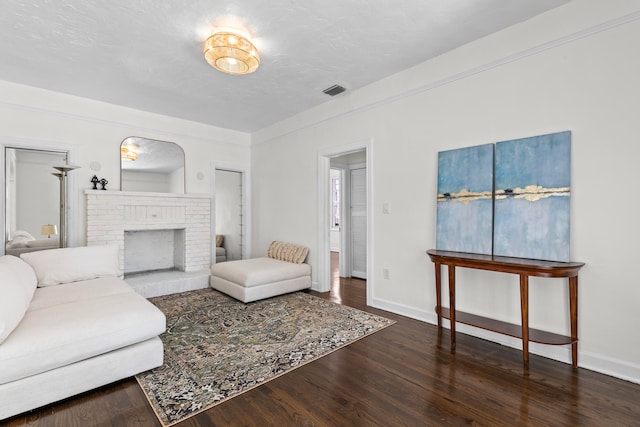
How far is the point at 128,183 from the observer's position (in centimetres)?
457

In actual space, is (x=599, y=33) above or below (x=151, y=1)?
below

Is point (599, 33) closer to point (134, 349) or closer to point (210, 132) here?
point (134, 349)

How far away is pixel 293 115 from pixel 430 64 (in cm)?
233

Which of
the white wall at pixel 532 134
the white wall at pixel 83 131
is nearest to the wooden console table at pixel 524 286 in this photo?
the white wall at pixel 532 134

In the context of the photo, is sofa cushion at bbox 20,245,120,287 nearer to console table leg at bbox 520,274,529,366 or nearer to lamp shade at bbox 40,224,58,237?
lamp shade at bbox 40,224,58,237

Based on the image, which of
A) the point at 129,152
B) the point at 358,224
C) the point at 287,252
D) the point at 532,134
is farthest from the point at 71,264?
the point at 532,134

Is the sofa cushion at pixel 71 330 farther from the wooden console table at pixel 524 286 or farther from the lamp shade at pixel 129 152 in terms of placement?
the lamp shade at pixel 129 152

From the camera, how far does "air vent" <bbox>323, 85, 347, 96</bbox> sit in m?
3.80

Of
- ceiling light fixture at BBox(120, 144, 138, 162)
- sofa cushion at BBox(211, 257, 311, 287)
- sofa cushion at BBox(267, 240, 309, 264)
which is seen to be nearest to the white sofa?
sofa cushion at BBox(211, 257, 311, 287)

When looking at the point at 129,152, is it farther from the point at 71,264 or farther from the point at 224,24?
the point at 224,24

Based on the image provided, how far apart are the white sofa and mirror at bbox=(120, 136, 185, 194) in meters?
2.19

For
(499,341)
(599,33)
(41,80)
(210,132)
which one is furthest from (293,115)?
(499,341)

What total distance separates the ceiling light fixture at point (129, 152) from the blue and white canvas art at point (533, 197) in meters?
4.86

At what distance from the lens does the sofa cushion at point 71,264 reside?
3.12 meters
